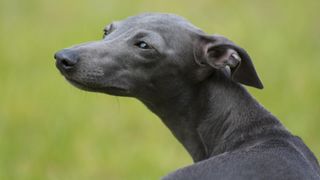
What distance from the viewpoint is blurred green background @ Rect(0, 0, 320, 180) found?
34.9ft

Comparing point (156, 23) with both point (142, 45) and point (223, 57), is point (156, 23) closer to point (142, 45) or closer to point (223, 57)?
point (142, 45)

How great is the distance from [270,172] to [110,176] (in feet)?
12.8

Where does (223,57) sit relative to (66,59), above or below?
below

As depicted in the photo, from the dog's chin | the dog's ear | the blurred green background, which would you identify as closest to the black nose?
the dog's chin

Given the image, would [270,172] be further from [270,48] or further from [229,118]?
[270,48]

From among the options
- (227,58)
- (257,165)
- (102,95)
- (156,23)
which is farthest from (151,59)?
(102,95)

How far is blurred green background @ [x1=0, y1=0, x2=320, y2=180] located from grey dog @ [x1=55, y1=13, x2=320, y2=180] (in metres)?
2.90

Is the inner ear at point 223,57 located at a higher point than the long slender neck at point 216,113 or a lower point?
higher

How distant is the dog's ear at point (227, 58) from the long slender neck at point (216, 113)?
5.7 inches

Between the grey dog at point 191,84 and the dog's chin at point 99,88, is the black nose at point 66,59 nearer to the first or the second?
the grey dog at point 191,84

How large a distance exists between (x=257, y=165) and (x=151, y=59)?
3.13ft

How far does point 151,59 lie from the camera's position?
7.27 metres

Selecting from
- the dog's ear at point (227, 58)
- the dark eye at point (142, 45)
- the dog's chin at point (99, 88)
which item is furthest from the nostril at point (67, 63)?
the dog's ear at point (227, 58)

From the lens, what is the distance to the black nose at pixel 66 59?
7039 millimetres
